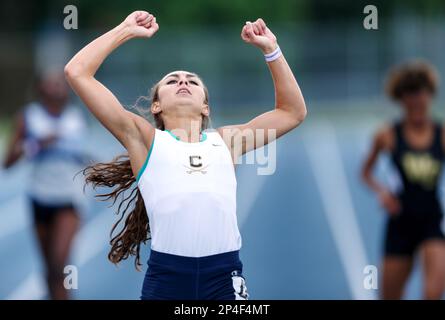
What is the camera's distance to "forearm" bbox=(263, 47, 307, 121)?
4523mm

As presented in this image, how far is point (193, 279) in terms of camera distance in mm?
4164

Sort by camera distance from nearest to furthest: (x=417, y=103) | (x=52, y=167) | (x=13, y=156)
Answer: (x=417, y=103) < (x=13, y=156) < (x=52, y=167)

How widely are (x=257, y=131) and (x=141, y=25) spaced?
0.71m

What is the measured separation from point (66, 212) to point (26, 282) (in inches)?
106

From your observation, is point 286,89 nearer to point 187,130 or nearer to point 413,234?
point 187,130

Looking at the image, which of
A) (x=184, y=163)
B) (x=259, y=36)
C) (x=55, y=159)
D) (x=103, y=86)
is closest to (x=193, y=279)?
(x=184, y=163)

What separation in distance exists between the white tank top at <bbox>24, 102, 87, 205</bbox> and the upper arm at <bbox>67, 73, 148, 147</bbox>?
406 cm

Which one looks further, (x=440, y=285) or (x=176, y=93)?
(x=440, y=285)

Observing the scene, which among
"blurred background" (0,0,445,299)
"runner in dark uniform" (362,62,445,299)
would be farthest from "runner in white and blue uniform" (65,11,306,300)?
"runner in dark uniform" (362,62,445,299)

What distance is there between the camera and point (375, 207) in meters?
15.9

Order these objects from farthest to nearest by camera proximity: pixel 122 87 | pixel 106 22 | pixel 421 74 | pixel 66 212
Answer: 1. pixel 106 22
2. pixel 122 87
3. pixel 66 212
4. pixel 421 74

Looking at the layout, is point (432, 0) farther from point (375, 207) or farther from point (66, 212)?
point (66, 212)

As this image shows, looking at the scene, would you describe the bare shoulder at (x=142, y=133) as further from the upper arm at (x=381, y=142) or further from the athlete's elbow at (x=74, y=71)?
the upper arm at (x=381, y=142)
